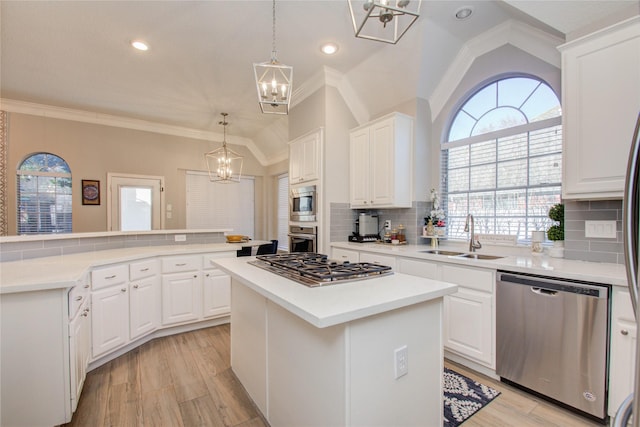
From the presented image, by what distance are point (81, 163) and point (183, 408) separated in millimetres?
4703

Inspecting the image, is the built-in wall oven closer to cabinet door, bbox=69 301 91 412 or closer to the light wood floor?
the light wood floor

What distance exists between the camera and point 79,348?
75.0 inches

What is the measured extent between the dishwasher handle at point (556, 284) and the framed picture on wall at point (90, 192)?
5868 millimetres

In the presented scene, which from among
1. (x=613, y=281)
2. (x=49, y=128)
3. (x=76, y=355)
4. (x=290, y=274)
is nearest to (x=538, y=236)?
(x=613, y=281)

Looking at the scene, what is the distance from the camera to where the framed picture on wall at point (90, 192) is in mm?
4762

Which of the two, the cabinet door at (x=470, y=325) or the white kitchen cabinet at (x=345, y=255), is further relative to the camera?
the white kitchen cabinet at (x=345, y=255)

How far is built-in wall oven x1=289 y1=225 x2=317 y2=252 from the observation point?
3650 millimetres

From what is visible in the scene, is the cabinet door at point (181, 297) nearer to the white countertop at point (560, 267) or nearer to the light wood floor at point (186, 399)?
the light wood floor at point (186, 399)

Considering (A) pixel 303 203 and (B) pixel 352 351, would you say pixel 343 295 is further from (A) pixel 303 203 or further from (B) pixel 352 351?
(A) pixel 303 203

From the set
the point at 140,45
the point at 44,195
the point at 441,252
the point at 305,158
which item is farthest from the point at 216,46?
the point at 44,195

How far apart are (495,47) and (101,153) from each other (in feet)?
19.4

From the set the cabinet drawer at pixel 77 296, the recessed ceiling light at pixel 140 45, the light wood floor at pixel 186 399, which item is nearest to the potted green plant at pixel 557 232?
the light wood floor at pixel 186 399

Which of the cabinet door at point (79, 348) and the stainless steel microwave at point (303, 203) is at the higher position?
the stainless steel microwave at point (303, 203)

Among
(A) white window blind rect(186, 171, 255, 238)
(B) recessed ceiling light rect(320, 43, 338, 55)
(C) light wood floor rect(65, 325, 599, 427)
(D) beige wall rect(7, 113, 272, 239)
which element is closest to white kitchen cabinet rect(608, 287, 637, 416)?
(C) light wood floor rect(65, 325, 599, 427)
